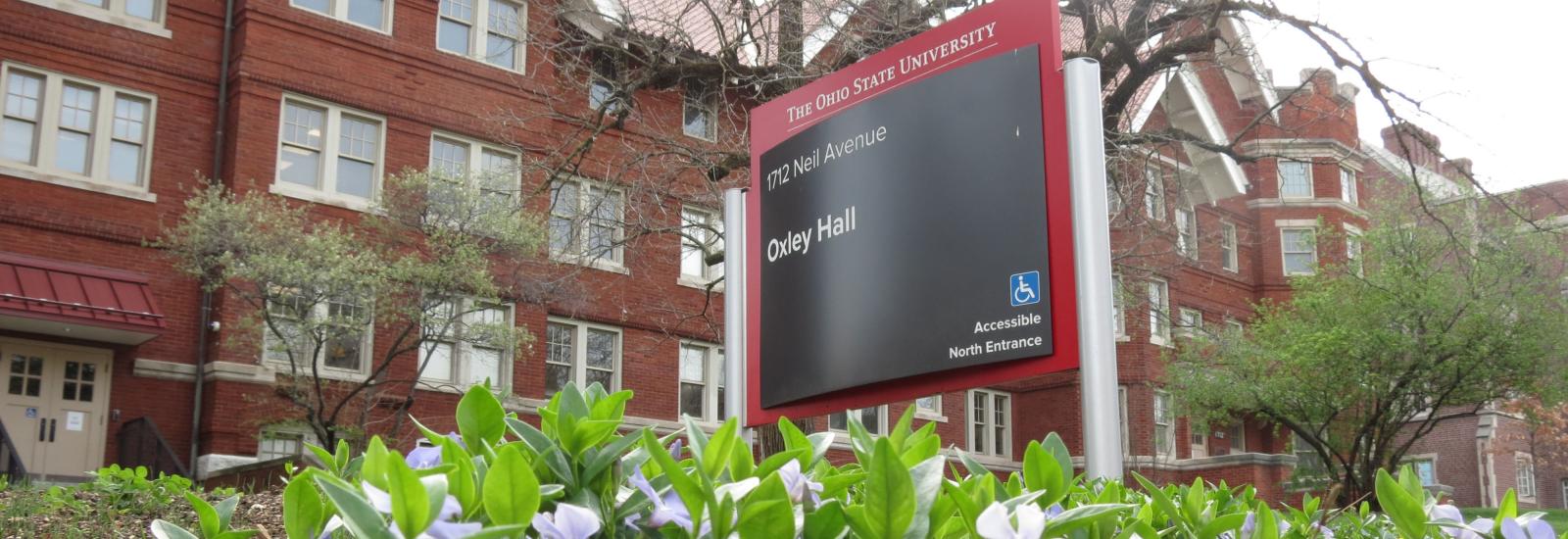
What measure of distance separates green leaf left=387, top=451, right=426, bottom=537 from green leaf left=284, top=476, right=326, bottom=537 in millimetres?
264

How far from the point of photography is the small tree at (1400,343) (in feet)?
81.1

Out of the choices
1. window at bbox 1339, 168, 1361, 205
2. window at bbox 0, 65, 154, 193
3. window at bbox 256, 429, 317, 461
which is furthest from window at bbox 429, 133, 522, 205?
window at bbox 1339, 168, 1361, 205

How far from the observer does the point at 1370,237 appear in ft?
88.1

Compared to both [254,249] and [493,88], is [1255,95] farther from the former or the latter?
[254,249]

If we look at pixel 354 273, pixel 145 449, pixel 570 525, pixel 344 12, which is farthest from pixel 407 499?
pixel 344 12

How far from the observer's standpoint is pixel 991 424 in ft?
108

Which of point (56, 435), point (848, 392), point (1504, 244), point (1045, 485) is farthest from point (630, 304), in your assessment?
point (1045, 485)

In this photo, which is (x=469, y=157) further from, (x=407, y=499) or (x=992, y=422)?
(x=407, y=499)

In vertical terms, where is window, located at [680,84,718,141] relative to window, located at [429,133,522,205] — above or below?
above

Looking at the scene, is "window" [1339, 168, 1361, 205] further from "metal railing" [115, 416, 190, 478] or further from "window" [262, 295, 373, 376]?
"metal railing" [115, 416, 190, 478]

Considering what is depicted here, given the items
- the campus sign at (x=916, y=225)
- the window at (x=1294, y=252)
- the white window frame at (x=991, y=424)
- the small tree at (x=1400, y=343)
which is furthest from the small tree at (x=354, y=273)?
the window at (x=1294, y=252)

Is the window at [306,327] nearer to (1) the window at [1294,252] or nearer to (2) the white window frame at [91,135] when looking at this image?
(2) the white window frame at [91,135]

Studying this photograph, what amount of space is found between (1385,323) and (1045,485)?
2613cm

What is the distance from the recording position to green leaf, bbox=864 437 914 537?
4.16 ft
